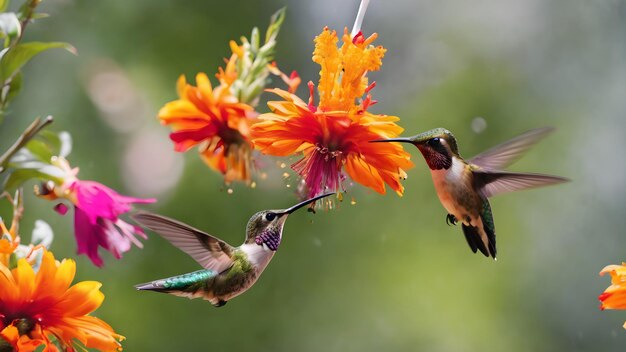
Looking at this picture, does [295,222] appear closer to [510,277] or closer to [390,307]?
[390,307]

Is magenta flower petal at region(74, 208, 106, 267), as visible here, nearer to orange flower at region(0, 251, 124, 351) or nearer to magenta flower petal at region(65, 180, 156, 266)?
magenta flower petal at region(65, 180, 156, 266)

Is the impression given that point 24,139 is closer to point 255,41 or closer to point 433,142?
point 255,41

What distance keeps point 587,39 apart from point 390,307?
2151 mm

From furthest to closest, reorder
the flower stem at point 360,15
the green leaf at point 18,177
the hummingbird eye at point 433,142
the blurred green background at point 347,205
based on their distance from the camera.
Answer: the blurred green background at point 347,205 < the green leaf at point 18,177 < the hummingbird eye at point 433,142 < the flower stem at point 360,15

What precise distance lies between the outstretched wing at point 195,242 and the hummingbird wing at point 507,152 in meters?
0.31

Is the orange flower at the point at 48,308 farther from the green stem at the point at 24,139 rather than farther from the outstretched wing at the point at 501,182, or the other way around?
the outstretched wing at the point at 501,182

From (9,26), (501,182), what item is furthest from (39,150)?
(501,182)

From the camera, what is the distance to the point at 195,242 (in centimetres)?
75

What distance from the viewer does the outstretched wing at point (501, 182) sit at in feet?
2.57

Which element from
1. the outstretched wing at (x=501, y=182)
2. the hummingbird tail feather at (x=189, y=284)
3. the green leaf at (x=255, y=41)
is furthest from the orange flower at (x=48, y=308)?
the outstretched wing at (x=501, y=182)

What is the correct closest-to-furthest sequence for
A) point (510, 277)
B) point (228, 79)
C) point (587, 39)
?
point (228, 79), point (510, 277), point (587, 39)

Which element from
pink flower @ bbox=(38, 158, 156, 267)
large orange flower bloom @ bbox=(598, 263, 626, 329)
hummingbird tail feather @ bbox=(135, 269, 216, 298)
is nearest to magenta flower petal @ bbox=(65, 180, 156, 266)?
pink flower @ bbox=(38, 158, 156, 267)

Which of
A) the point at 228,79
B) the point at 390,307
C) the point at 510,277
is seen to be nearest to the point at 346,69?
the point at 228,79

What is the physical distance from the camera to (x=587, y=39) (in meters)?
4.82
